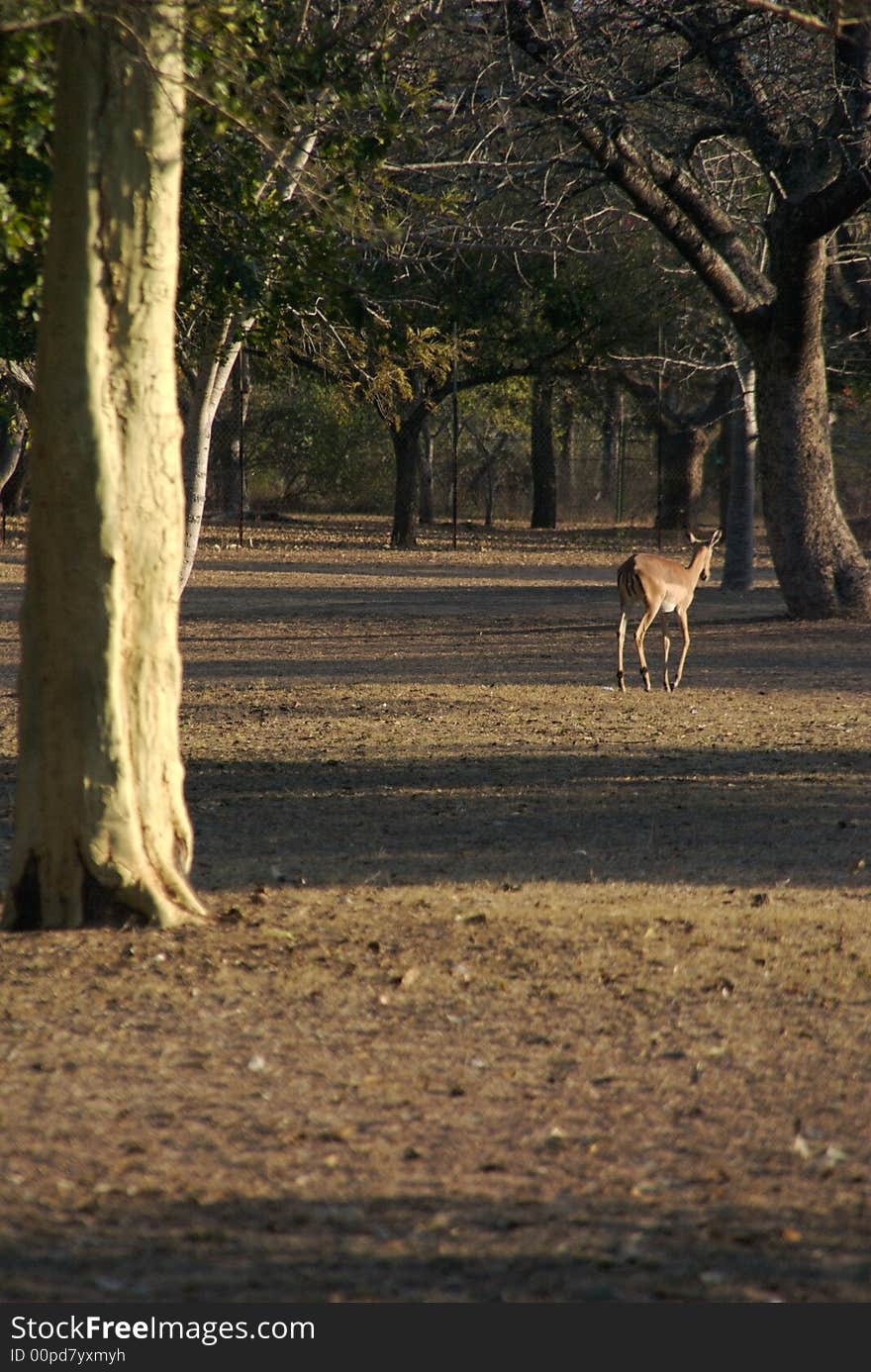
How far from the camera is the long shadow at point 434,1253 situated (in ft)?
12.5

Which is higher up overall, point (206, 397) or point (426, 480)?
point (426, 480)

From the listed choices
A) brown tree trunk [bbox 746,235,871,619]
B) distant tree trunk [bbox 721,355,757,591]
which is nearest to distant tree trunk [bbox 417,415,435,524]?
distant tree trunk [bbox 721,355,757,591]

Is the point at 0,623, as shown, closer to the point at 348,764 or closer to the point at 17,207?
the point at 348,764

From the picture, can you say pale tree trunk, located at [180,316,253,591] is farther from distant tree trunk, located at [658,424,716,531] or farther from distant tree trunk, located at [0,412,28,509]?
distant tree trunk, located at [658,424,716,531]

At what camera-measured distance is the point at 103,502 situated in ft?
20.0

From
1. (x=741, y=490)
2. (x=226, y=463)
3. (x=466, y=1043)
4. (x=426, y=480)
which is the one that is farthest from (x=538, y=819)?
(x=426, y=480)

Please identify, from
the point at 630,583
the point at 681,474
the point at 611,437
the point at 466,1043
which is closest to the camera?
the point at 466,1043

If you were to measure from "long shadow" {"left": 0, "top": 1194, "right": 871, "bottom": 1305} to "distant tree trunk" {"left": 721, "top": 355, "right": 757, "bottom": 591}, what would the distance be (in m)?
20.1

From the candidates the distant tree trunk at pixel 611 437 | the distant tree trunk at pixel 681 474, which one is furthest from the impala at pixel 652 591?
the distant tree trunk at pixel 681 474

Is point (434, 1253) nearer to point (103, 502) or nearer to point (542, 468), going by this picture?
point (103, 502)

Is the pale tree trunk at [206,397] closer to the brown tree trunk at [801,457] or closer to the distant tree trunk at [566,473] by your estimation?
the brown tree trunk at [801,457]

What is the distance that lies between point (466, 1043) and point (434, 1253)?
1577mm

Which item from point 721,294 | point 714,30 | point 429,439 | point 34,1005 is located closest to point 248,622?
point 721,294

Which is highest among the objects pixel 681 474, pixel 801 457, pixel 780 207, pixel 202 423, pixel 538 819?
pixel 780 207
